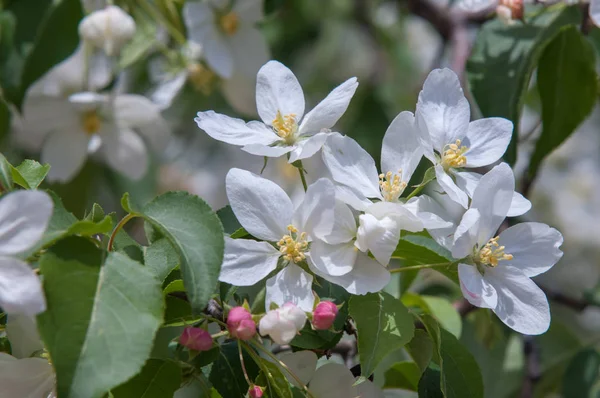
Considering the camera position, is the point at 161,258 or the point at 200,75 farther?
the point at 200,75

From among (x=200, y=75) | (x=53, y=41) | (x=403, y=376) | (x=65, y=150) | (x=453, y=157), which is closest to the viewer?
(x=453, y=157)

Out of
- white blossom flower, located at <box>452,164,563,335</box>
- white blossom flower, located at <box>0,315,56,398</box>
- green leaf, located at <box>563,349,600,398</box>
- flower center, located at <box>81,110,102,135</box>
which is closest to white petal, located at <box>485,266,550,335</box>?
white blossom flower, located at <box>452,164,563,335</box>

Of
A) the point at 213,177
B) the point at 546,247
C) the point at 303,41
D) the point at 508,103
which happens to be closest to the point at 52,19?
the point at 508,103

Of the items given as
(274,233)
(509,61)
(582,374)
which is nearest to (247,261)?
(274,233)

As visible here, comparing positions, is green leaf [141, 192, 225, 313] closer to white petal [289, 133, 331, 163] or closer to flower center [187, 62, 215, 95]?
white petal [289, 133, 331, 163]

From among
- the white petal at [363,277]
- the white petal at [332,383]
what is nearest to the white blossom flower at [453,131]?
the white petal at [363,277]

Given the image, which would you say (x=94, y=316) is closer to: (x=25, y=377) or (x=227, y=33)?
(x=25, y=377)

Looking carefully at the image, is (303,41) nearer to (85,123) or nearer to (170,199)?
(85,123)
